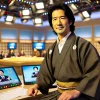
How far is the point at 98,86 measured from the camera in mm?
1271

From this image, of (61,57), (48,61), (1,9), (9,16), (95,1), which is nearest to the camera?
(61,57)

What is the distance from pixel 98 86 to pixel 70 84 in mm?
208

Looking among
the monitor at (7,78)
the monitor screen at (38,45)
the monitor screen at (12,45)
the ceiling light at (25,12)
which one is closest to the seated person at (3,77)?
the monitor at (7,78)

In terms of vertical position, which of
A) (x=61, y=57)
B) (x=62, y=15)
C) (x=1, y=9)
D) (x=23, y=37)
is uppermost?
(x=1, y=9)

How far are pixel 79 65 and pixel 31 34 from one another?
929 centimetres

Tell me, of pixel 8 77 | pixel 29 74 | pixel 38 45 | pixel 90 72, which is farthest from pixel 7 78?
pixel 38 45

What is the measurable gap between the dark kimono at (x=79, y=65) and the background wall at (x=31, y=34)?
→ 6.98 m

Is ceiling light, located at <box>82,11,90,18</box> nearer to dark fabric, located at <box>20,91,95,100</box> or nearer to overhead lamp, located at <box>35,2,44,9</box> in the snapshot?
overhead lamp, located at <box>35,2,44,9</box>

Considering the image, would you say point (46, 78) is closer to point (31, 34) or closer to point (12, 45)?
point (12, 45)

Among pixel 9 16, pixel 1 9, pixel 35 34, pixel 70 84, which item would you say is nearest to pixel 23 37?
pixel 35 34

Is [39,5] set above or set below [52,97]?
above

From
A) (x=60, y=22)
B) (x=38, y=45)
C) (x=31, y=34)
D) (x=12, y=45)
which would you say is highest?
(x=60, y=22)

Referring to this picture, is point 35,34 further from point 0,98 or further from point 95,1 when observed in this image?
point 0,98

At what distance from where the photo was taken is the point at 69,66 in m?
1.34
